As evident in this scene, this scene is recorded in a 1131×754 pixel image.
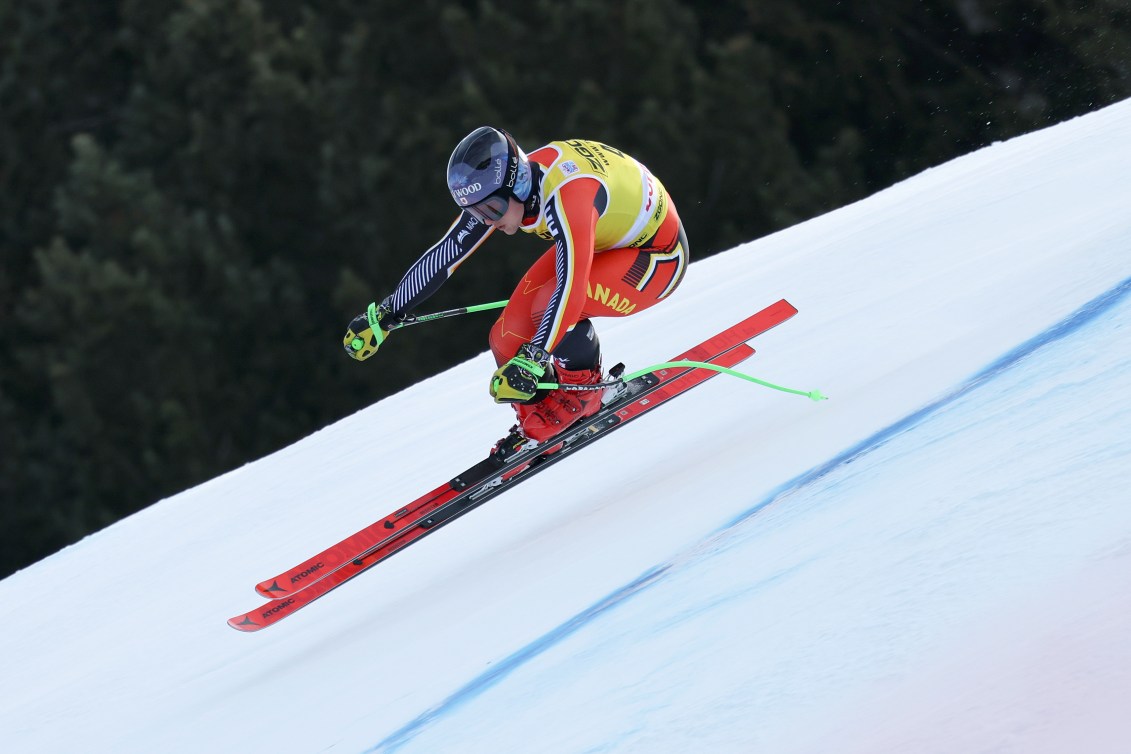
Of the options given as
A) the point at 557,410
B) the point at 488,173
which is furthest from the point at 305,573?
the point at 488,173

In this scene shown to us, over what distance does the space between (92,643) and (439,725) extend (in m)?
2.42

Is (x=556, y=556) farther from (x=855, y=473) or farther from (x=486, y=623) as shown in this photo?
(x=855, y=473)

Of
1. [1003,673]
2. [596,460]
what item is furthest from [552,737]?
[596,460]

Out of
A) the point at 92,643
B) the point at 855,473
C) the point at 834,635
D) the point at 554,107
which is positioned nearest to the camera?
the point at 834,635

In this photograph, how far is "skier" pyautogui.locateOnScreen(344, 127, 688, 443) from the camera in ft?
14.5

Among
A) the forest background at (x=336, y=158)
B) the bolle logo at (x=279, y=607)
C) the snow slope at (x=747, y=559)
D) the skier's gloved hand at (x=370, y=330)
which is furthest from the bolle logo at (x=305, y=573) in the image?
the forest background at (x=336, y=158)

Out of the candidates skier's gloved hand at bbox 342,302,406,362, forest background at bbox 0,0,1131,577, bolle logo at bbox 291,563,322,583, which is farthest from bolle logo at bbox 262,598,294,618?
forest background at bbox 0,0,1131,577

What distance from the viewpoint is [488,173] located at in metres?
4.46

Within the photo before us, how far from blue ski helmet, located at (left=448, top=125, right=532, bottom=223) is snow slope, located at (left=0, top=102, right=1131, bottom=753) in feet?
3.83

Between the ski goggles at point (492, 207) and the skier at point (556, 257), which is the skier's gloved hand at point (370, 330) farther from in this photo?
the ski goggles at point (492, 207)

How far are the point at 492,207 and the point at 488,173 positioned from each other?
117mm

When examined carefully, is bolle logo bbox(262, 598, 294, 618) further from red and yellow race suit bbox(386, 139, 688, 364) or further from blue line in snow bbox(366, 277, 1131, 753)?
red and yellow race suit bbox(386, 139, 688, 364)

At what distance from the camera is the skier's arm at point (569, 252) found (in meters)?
4.38

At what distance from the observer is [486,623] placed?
13.8ft
